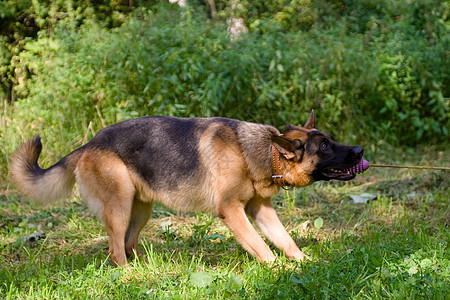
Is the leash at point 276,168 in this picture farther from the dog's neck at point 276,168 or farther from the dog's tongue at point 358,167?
the dog's tongue at point 358,167

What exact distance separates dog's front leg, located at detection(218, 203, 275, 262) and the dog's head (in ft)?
1.76

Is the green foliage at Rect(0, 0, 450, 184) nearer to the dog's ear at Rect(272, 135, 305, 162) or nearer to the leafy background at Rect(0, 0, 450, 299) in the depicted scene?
the leafy background at Rect(0, 0, 450, 299)

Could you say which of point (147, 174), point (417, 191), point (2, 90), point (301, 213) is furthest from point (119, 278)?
point (2, 90)

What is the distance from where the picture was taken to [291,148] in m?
4.10

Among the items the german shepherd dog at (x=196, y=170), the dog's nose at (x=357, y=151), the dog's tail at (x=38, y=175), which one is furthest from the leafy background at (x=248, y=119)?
the dog's nose at (x=357, y=151)

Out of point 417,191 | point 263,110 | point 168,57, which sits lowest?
point 417,191

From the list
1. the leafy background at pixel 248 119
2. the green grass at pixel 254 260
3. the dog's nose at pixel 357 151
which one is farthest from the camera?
the dog's nose at pixel 357 151

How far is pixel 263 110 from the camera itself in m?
7.80

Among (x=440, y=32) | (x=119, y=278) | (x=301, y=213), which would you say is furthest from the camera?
(x=440, y=32)

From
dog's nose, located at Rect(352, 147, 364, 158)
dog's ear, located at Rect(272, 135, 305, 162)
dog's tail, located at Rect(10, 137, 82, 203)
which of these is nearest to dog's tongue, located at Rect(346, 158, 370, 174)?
dog's nose, located at Rect(352, 147, 364, 158)

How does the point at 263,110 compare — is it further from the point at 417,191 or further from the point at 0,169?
the point at 0,169

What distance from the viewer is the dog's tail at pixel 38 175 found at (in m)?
4.36

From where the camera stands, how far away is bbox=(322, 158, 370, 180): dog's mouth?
4.08 meters

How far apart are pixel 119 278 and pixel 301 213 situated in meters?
2.57
